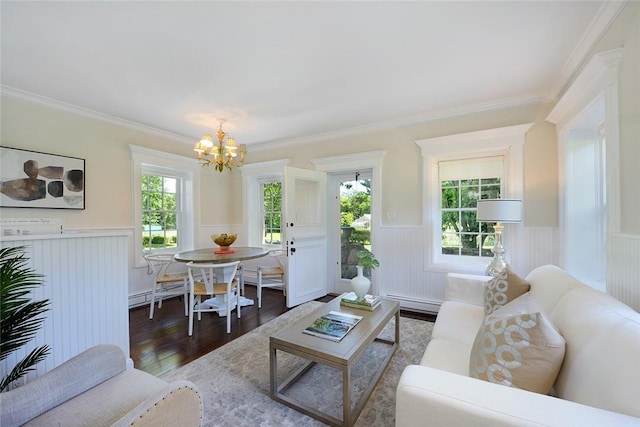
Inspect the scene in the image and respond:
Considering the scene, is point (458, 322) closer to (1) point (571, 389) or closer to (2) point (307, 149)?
(1) point (571, 389)

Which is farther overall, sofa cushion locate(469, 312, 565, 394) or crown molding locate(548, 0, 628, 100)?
crown molding locate(548, 0, 628, 100)

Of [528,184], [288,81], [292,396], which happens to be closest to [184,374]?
[292,396]

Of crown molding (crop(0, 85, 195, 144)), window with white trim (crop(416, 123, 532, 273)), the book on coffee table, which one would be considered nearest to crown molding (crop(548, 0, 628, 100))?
window with white trim (crop(416, 123, 532, 273))

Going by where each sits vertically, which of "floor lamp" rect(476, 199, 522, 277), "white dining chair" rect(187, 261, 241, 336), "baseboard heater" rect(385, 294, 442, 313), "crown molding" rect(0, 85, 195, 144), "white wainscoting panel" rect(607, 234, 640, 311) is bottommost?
"baseboard heater" rect(385, 294, 442, 313)

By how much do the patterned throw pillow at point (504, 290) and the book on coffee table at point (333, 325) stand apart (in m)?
0.95

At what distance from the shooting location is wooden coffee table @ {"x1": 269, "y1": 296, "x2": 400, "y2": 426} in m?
1.52

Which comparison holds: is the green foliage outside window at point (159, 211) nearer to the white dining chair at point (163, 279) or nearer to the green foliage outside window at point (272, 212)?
the white dining chair at point (163, 279)

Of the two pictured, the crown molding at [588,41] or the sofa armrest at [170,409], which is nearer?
the sofa armrest at [170,409]

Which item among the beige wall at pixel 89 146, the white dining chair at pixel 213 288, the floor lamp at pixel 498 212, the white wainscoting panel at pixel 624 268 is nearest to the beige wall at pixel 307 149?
the beige wall at pixel 89 146

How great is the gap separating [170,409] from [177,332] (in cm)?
213

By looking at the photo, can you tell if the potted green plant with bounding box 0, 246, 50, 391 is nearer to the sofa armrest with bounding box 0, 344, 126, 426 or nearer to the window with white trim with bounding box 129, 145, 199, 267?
the sofa armrest with bounding box 0, 344, 126, 426

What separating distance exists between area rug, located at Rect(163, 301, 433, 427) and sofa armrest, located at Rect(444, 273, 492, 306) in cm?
58

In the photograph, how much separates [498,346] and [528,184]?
251 cm

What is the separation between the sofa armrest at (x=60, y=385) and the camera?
3.40ft
